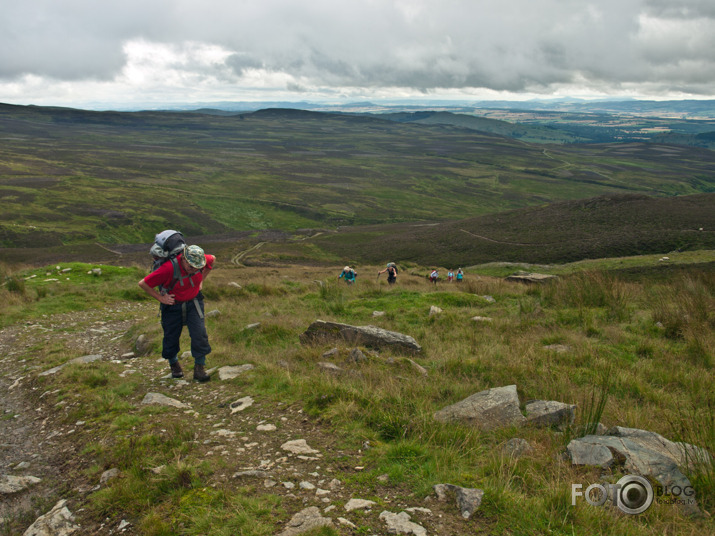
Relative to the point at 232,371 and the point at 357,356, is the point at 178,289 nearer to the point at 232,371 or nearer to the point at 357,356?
the point at 232,371

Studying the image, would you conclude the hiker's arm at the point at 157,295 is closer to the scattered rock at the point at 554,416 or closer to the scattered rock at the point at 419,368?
the scattered rock at the point at 419,368

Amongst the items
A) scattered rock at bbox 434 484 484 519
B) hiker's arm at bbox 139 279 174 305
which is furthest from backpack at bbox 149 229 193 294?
scattered rock at bbox 434 484 484 519

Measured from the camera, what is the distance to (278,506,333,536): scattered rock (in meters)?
3.48

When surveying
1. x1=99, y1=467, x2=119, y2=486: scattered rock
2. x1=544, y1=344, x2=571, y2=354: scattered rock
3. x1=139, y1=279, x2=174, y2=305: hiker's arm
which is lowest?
x1=544, y1=344, x2=571, y2=354: scattered rock

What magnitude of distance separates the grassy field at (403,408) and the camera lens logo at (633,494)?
2.8 inches

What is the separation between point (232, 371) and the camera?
24.7ft

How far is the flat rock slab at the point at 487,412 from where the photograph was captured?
505 cm

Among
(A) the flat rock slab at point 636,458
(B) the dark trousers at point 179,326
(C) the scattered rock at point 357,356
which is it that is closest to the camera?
(A) the flat rock slab at point 636,458

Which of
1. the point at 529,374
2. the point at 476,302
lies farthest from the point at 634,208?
the point at 529,374

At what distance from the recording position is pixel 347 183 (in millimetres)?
156375

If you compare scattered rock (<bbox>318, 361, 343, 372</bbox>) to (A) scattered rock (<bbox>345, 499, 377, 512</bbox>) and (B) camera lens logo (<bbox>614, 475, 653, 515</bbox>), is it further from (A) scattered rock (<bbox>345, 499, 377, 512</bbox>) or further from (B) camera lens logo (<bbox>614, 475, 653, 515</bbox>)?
(B) camera lens logo (<bbox>614, 475, 653, 515</bbox>)

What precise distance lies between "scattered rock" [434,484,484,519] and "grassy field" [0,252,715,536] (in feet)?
0.23

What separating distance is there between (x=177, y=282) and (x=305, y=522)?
4.80 m

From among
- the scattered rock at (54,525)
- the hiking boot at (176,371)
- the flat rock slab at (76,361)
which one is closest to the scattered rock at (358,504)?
the scattered rock at (54,525)
